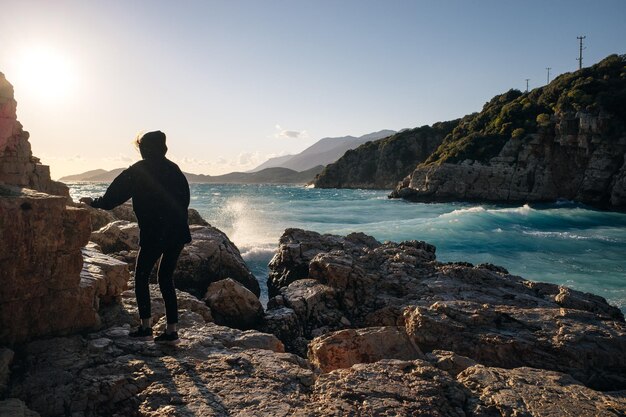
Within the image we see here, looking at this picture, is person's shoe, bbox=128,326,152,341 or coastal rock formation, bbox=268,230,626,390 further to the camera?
coastal rock formation, bbox=268,230,626,390

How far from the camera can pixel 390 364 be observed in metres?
4.04

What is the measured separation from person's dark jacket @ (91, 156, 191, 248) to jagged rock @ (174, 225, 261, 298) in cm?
413

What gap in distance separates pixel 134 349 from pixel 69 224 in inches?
64.4

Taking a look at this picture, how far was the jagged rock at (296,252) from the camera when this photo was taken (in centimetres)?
1002

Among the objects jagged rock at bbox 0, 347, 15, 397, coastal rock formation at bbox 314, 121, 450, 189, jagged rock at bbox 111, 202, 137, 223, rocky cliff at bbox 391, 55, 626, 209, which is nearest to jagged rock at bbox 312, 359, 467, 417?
jagged rock at bbox 0, 347, 15, 397

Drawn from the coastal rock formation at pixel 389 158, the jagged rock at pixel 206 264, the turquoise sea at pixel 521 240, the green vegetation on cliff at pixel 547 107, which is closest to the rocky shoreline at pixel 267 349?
the jagged rock at pixel 206 264

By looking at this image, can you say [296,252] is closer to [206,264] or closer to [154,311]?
[206,264]

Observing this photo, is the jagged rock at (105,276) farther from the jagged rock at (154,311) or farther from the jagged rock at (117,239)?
the jagged rock at (117,239)

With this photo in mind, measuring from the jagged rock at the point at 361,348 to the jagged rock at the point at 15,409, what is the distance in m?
2.91

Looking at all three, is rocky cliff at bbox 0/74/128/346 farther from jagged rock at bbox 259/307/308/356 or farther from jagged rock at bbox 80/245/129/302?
jagged rock at bbox 259/307/308/356

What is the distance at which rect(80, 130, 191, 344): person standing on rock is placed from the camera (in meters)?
4.33

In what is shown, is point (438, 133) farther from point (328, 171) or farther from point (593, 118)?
point (593, 118)

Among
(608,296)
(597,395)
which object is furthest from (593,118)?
(597,395)

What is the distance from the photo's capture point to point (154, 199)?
432cm
